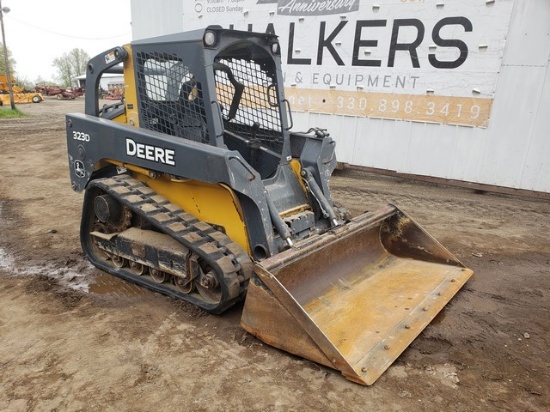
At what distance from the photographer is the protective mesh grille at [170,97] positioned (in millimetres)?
3822

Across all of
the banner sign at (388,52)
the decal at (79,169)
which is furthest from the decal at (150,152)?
the banner sign at (388,52)

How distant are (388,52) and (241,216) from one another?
5.65 m

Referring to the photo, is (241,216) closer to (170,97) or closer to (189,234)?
(189,234)

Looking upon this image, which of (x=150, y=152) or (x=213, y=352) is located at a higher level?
(x=150, y=152)

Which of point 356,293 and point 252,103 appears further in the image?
point 252,103

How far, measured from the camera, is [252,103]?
470 cm

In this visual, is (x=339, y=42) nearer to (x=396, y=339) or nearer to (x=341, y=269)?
(x=341, y=269)

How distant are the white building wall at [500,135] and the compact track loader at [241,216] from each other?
3.76 metres

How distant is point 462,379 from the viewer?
2.92m

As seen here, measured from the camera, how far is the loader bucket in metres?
2.98

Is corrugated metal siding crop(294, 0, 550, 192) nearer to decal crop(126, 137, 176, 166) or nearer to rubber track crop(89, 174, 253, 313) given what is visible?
rubber track crop(89, 174, 253, 313)

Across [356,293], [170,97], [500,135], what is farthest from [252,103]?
[500,135]

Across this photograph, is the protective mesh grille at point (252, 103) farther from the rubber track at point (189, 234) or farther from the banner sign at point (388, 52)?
the banner sign at point (388, 52)

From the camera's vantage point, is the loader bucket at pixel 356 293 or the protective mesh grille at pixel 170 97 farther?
the protective mesh grille at pixel 170 97
